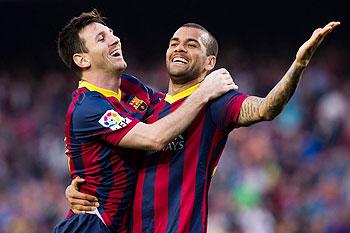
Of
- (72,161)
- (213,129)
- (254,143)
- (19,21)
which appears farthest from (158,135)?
(19,21)

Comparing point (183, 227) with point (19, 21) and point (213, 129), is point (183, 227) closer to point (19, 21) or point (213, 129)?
point (213, 129)

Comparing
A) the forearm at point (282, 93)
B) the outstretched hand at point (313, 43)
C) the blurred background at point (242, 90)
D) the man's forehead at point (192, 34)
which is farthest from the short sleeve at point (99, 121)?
the blurred background at point (242, 90)

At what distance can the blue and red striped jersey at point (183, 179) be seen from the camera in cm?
511

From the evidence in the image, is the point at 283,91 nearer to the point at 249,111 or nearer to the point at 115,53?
the point at 249,111

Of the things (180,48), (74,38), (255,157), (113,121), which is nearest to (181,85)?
(180,48)

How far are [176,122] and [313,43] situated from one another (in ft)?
3.15

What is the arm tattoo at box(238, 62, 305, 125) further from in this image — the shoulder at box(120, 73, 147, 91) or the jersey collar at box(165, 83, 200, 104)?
the shoulder at box(120, 73, 147, 91)

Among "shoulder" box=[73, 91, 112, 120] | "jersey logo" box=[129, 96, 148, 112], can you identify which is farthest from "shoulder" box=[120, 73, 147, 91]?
"shoulder" box=[73, 91, 112, 120]

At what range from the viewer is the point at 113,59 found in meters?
5.44

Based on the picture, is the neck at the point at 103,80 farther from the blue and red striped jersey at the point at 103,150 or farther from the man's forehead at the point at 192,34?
the man's forehead at the point at 192,34

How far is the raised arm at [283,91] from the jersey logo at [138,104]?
79cm

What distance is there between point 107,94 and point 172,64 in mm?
450

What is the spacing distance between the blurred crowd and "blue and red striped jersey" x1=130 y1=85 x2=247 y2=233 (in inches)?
171

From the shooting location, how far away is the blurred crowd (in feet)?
31.9
